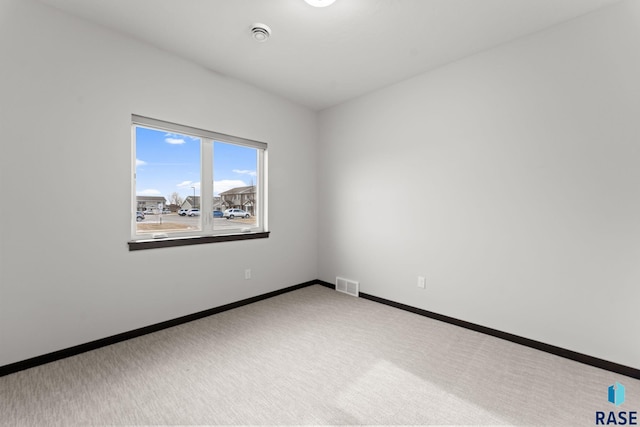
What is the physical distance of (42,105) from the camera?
2.10 m

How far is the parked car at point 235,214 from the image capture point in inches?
135

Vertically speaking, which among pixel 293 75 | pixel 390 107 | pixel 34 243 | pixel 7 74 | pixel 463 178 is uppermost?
pixel 293 75

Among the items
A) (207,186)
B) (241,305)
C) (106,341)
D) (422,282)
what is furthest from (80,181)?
(422,282)

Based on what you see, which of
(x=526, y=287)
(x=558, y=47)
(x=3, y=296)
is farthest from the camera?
(x=526, y=287)

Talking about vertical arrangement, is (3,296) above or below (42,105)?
below

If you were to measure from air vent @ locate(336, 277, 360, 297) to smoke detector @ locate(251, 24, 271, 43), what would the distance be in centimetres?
301

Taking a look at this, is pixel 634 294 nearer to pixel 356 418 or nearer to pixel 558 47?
pixel 558 47

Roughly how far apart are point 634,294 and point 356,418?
2.19 m

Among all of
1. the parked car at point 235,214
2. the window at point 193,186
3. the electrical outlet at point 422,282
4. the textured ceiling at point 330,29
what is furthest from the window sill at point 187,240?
the electrical outlet at point 422,282

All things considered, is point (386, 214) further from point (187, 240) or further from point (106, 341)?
point (106, 341)

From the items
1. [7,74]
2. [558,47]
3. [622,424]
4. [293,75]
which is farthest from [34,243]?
[558,47]

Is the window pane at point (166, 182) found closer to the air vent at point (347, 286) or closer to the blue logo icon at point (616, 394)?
the air vent at point (347, 286)

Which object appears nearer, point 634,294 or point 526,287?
point 634,294

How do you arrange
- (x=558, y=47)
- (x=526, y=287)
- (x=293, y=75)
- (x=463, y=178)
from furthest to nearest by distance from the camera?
(x=293, y=75) → (x=463, y=178) → (x=526, y=287) → (x=558, y=47)
